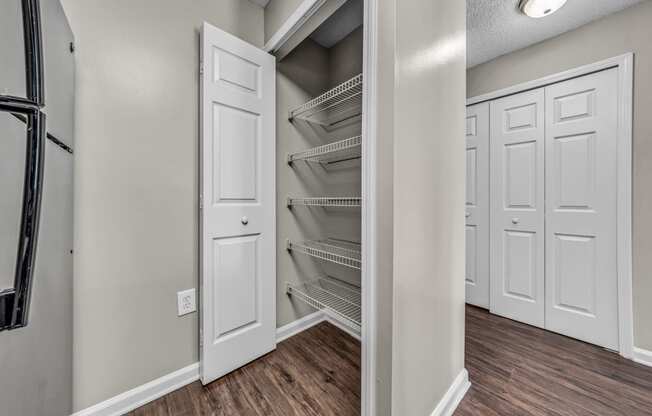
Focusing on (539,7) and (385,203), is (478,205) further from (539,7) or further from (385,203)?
(385,203)

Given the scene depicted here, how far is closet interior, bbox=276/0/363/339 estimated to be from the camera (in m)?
1.89

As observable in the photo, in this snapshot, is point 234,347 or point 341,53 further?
point 341,53

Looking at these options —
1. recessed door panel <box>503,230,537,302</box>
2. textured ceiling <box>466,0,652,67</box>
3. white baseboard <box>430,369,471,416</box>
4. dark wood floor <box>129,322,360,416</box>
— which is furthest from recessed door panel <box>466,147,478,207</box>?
dark wood floor <box>129,322,360,416</box>

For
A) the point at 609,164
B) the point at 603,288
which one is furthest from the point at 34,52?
the point at 603,288

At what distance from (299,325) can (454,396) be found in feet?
3.61

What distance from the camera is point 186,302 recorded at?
1.44 meters

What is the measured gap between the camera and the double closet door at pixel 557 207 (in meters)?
1.80

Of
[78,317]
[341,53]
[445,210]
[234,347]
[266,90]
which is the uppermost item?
[341,53]

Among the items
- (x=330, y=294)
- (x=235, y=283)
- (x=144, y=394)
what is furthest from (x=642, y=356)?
(x=144, y=394)

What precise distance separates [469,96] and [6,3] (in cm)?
290

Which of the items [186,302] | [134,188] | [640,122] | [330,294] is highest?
[640,122]

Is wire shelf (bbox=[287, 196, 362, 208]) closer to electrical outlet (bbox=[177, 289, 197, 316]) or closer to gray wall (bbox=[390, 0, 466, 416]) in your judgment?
gray wall (bbox=[390, 0, 466, 416])

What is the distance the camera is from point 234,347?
1522mm

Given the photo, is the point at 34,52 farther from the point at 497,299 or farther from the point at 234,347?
the point at 497,299
